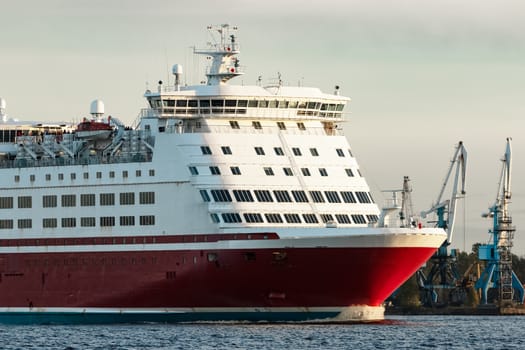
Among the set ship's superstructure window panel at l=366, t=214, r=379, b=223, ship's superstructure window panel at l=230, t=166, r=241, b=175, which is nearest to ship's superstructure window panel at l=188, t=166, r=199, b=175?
ship's superstructure window panel at l=230, t=166, r=241, b=175

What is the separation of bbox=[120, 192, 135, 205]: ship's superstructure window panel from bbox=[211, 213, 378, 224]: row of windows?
167 inches

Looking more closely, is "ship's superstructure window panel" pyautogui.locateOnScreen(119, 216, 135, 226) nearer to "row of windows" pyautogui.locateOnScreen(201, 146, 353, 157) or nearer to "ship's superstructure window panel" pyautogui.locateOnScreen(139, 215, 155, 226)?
"ship's superstructure window panel" pyautogui.locateOnScreen(139, 215, 155, 226)

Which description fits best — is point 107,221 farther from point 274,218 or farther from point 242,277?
point 274,218

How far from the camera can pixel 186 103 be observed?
74062mm

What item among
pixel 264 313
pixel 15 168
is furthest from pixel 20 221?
pixel 264 313

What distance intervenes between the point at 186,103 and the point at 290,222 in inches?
268

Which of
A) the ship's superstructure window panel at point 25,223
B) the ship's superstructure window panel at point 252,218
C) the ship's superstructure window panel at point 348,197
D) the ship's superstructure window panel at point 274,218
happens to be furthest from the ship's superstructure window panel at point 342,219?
the ship's superstructure window panel at point 25,223

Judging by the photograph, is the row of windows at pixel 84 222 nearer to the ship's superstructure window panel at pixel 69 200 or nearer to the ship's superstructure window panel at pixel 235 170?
the ship's superstructure window panel at pixel 69 200

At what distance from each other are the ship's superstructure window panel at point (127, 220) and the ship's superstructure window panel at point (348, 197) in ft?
28.8

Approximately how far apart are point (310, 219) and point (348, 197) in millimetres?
2590

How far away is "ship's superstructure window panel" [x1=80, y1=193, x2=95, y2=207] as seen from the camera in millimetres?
75000

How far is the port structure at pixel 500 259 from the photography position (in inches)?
4414

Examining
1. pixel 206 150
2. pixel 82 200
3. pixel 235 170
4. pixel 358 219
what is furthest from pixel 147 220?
pixel 358 219

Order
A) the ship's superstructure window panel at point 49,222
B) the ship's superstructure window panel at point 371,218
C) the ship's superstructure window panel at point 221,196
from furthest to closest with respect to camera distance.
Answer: the ship's superstructure window panel at point 49,222
the ship's superstructure window panel at point 371,218
the ship's superstructure window panel at point 221,196
